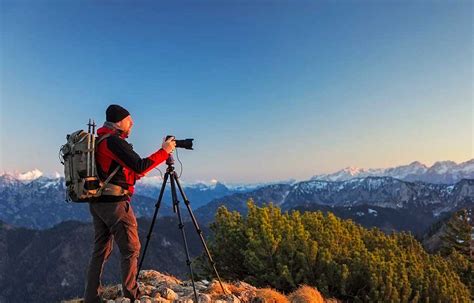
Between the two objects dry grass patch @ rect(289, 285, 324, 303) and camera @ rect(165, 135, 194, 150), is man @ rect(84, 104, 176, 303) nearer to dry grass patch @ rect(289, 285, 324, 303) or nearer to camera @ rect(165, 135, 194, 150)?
camera @ rect(165, 135, 194, 150)

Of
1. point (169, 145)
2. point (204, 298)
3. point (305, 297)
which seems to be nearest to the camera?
point (169, 145)

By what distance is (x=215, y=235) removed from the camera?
707 inches

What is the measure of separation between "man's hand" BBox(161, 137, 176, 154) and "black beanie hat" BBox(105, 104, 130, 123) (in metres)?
0.93

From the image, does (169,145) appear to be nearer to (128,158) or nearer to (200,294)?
(128,158)

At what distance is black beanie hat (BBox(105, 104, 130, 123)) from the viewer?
741cm

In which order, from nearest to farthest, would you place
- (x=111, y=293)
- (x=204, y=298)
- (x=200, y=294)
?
(x=204, y=298) → (x=200, y=294) → (x=111, y=293)

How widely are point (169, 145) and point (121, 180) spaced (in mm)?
1055

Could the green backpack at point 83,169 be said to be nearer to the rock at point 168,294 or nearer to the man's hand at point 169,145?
the man's hand at point 169,145

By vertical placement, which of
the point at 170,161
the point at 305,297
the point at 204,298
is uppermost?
the point at 170,161

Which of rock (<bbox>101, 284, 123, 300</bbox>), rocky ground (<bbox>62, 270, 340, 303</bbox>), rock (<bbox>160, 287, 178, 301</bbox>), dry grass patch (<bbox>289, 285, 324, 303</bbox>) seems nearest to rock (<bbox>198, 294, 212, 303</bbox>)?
rocky ground (<bbox>62, 270, 340, 303</bbox>)

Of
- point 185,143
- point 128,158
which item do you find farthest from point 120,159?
point 185,143

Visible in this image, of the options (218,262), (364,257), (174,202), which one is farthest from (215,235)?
(174,202)

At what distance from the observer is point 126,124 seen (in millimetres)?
7535

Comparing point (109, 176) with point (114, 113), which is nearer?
point (109, 176)
